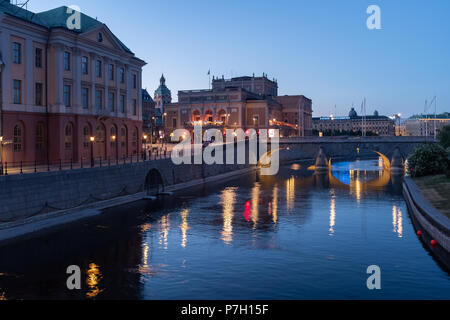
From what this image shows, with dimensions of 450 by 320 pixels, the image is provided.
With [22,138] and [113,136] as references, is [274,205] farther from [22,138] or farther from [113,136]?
[22,138]

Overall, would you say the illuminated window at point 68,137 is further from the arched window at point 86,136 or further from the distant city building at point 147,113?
the distant city building at point 147,113

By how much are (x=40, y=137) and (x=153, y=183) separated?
586 inches

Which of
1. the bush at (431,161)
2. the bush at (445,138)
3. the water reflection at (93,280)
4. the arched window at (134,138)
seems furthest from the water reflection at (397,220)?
the arched window at (134,138)

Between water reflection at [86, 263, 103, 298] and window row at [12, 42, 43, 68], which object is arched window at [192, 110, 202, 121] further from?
water reflection at [86, 263, 103, 298]

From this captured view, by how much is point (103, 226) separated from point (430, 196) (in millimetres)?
30434

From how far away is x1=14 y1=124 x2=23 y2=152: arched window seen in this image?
154 ft

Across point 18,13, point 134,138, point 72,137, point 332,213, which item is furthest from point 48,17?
point 332,213

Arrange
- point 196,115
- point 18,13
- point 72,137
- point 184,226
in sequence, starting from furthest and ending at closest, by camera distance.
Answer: point 196,115
point 72,137
point 18,13
point 184,226

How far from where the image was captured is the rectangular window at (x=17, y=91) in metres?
46.4

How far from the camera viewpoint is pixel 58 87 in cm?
5069

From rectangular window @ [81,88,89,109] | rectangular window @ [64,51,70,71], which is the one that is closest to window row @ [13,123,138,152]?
rectangular window @ [81,88,89,109]

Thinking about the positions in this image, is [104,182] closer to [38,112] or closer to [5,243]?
[38,112]

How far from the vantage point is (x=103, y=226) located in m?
39.3

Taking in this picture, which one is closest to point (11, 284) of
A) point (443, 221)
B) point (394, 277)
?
point (394, 277)
